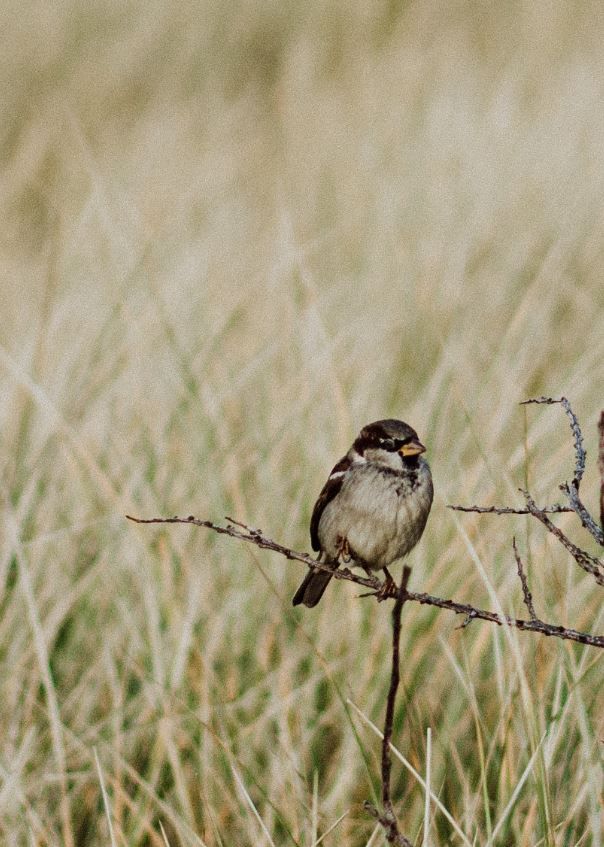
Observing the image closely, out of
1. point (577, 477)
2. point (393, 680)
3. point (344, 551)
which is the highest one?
point (577, 477)

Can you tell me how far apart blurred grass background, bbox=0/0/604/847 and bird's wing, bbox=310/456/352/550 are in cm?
22

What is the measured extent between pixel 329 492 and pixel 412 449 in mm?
388

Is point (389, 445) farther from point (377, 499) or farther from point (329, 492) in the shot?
point (329, 492)

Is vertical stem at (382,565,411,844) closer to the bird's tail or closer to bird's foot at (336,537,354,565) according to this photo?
bird's foot at (336,537,354,565)

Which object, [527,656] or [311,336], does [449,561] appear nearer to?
[527,656]

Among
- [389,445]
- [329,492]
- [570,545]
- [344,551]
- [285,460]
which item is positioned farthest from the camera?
[285,460]

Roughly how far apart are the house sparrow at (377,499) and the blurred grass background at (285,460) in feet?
0.49

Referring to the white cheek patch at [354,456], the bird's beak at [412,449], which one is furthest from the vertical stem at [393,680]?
the white cheek patch at [354,456]

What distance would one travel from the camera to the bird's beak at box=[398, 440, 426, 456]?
5.08 ft

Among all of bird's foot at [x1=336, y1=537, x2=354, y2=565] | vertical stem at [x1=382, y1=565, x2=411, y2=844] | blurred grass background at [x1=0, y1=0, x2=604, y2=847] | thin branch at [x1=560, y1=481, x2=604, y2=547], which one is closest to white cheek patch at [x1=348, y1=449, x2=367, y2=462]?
bird's foot at [x1=336, y1=537, x2=354, y2=565]

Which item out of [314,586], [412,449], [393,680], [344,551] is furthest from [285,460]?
[393,680]

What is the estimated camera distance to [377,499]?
1767 millimetres

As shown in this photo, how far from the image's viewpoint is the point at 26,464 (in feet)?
9.47

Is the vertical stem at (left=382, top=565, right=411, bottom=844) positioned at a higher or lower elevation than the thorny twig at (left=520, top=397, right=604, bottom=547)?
lower
